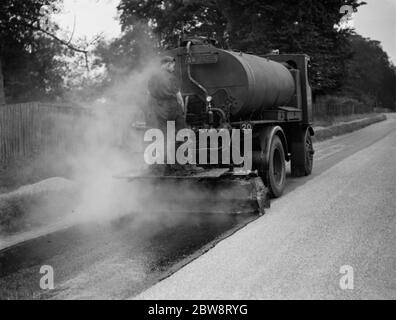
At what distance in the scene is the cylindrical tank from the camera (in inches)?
333

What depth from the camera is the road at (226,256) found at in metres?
4.40

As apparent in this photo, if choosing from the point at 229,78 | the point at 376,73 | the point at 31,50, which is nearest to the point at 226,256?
the point at 229,78

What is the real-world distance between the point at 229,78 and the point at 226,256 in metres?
4.01

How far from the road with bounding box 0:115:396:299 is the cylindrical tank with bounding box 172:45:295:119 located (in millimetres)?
1862

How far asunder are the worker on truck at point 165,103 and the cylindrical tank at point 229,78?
729mm

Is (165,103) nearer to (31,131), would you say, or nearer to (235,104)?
(235,104)

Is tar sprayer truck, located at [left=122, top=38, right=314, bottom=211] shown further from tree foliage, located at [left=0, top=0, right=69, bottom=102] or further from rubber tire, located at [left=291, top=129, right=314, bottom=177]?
tree foliage, located at [left=0, top=0, right=69, bottom=102]

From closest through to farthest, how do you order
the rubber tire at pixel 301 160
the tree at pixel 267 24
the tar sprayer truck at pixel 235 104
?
the tar sprayer truck at pixel 235 104
the rubber tire at pixel 301 160
the tree at pixel 267 24

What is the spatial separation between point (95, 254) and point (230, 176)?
281 cm

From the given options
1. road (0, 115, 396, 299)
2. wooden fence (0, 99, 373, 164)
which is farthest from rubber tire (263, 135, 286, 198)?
wooden fence (0, 99, 373, 164)

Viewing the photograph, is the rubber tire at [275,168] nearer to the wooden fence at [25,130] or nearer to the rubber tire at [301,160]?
the rubber tire at [301,160]

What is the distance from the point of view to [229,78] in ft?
28.0

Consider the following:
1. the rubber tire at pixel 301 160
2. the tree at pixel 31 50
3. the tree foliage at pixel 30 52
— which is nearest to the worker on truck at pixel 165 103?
the rubber tire at pixel 301 160

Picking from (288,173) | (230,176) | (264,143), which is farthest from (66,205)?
(288,173)
